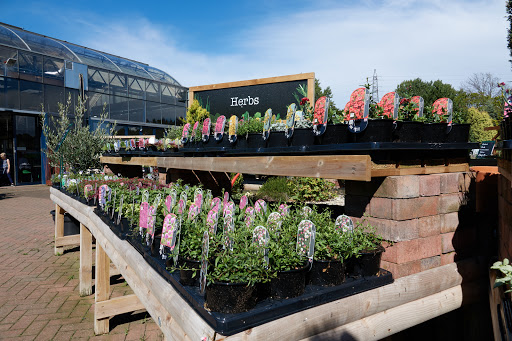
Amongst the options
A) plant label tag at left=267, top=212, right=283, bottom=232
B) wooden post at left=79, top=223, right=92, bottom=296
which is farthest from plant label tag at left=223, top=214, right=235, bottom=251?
wooden post at left=79, top=223, right=92, bottom=296

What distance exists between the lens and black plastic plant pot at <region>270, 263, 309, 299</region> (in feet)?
5.10

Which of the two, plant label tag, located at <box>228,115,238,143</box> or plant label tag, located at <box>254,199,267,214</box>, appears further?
plant label tag, located at <box>228,115,238,143</box>

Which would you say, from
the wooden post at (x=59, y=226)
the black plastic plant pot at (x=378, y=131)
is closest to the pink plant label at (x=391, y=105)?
the black plastic plant pot at (x=378, y=131)

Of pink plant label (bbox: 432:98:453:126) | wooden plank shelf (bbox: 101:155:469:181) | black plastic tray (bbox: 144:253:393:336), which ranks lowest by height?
black plastic tray (bbox: 144:253:393:336)

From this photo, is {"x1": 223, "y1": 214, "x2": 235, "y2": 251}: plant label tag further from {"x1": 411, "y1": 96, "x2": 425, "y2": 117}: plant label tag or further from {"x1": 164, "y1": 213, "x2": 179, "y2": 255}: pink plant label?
{"x1": 411, "y1": 96, "x2": 425, "y2": 117}: plant label tag

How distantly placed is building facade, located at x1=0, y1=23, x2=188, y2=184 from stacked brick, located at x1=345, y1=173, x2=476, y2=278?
1161 centimetres

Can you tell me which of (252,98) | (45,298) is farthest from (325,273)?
(45,298)

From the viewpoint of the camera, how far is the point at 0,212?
8.91 meters

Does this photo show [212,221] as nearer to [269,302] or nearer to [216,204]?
[216,204]

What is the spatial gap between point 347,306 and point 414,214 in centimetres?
69

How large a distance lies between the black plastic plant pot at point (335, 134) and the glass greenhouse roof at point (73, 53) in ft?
49.7

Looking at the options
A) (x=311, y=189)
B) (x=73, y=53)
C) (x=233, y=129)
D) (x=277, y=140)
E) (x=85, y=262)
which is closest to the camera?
(x=277, y=140)

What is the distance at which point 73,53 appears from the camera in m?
15.5

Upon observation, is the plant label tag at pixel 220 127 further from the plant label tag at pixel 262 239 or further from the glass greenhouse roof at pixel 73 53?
the glass greenhouse roof at pixel 73 53
